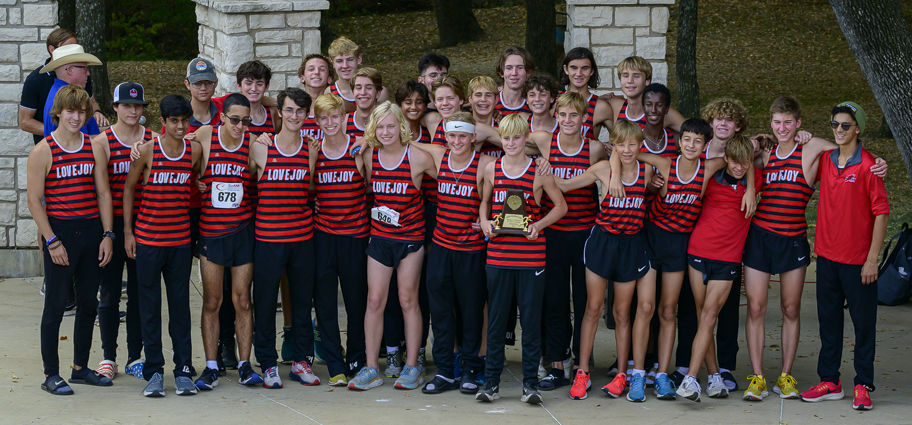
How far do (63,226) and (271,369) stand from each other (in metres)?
Answer: 1.41

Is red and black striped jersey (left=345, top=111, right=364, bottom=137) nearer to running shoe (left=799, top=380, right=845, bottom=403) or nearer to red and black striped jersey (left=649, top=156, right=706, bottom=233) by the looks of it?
red and black striped jersey (left=649, top=156, right=706, bottom=233)

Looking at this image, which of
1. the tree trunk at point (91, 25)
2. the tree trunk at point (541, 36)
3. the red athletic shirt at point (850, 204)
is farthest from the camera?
the tree trunk at point (541, 36)

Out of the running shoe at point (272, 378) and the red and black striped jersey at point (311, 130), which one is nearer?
the running shoe at point (272, 378)

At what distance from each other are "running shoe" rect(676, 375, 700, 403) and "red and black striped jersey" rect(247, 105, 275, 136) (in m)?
3.05

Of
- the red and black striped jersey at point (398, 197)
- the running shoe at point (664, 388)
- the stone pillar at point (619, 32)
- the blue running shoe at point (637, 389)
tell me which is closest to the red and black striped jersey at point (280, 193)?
the red and black striped jersey at point (398, 197)

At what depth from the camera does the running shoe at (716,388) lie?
5293 mm

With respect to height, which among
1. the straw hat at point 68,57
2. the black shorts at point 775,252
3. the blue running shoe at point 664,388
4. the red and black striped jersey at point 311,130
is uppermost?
the straw hat at point 68,57

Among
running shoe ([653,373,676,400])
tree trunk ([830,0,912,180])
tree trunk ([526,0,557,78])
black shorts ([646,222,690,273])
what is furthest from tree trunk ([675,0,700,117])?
running shoe ([653,373,676,400])

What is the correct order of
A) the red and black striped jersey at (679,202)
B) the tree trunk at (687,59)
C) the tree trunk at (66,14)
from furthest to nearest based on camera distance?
the tree trunk at (66,14) < the tree trunk at (687,59) < the red and black striped jersey at (679,202)

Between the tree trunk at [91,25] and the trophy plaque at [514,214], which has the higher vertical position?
the tree trunk at [91,25]

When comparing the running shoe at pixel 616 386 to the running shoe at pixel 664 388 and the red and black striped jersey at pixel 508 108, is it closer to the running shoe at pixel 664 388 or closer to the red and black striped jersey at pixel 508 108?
the running shoe at pixel 664 388

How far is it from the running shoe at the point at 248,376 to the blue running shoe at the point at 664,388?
2.32 m

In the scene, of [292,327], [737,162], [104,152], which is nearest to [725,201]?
[737,162]

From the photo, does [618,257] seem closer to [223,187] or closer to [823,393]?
[823,393]
